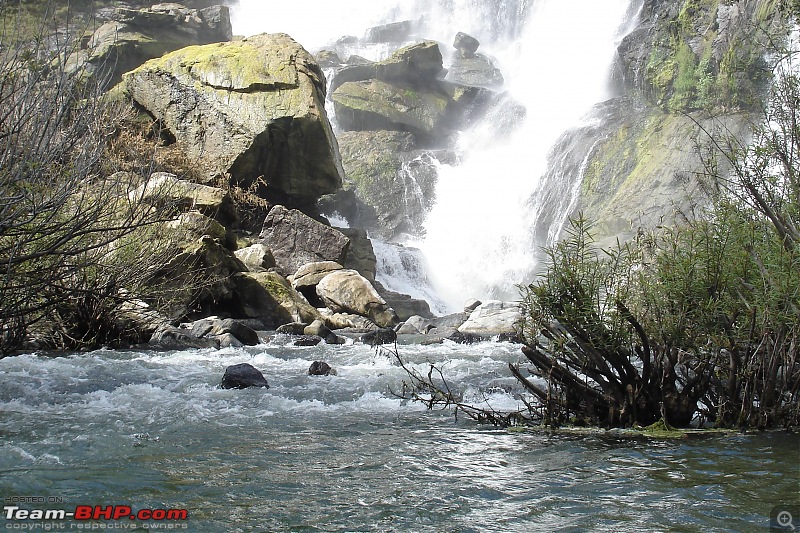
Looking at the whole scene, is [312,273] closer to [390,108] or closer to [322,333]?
[322,333]

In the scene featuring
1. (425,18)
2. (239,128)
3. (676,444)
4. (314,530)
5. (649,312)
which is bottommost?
(314,530)

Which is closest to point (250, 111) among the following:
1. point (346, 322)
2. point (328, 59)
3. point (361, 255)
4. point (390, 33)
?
point (361, 255)

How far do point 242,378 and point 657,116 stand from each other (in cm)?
2473

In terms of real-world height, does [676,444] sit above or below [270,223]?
below

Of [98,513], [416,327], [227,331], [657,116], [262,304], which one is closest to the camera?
[98,513]

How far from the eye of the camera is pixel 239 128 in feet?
66.9

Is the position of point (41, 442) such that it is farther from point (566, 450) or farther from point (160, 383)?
point (566, 450)

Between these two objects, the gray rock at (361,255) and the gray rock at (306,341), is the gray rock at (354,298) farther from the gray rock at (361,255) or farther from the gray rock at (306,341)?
the gray rock at (306,341)

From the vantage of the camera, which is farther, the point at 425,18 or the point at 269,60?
the point at 425,18

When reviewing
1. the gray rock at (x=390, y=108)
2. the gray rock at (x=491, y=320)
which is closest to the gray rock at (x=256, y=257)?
the gray rock at (x=491, y=320)

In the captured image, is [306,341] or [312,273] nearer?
[306,341]

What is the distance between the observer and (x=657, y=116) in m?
28.7

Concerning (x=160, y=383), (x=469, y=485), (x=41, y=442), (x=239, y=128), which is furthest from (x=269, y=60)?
(x=469, y=485)

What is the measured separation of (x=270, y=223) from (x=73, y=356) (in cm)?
1097
